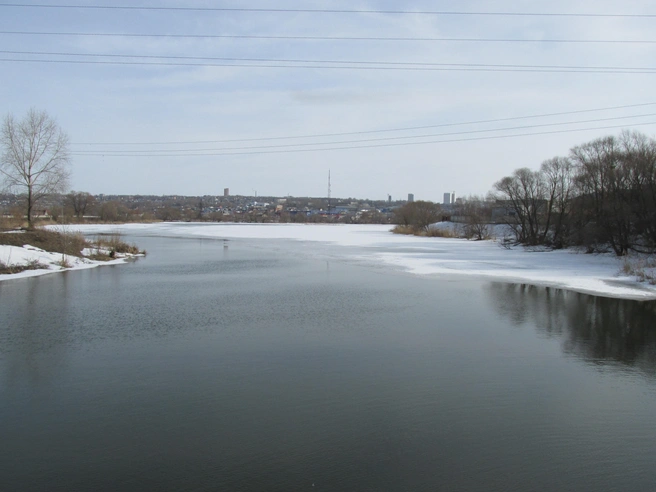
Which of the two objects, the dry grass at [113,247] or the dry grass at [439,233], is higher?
the dry grass at [439,233]

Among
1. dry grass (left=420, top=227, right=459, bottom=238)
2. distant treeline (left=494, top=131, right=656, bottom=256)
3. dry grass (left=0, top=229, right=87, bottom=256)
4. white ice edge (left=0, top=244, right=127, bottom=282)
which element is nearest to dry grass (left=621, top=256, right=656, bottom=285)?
distant treeline (left=494, top=131, right=656, bottom=256)

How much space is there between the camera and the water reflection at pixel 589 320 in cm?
892

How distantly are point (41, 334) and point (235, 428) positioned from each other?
5.76 m

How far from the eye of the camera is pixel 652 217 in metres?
21.8

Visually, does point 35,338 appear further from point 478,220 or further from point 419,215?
point 419,215

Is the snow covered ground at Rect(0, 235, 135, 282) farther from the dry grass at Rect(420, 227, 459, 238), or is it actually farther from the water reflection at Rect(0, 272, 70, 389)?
the dry grass at Rect(420, 227, 459, 238)

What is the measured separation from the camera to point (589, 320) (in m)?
11.7

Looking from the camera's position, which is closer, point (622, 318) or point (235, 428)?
point (235, 428)

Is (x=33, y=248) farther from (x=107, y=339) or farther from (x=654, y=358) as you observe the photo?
(x=654, y=358)

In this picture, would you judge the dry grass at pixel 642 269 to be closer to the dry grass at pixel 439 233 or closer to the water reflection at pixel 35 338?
the water reflection at pixel 35 338

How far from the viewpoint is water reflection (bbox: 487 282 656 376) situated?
8.92 meters

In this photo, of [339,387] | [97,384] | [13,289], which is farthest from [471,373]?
[13,289]

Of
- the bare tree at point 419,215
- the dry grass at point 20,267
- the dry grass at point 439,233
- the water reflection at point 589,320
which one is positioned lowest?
the water reflection at point 589,320

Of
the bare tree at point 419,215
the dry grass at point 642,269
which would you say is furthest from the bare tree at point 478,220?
the dry grass at point 642,269
